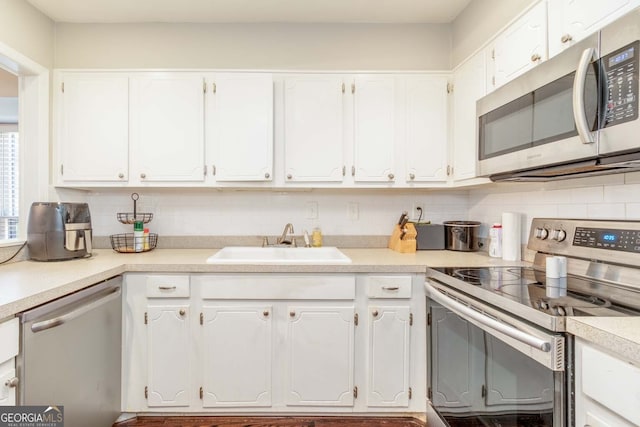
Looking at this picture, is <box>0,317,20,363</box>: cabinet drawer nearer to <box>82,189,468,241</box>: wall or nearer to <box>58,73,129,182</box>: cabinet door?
<box>58,73,129,182</box>: cabinet door

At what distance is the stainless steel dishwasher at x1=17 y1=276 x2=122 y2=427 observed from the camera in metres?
1.21

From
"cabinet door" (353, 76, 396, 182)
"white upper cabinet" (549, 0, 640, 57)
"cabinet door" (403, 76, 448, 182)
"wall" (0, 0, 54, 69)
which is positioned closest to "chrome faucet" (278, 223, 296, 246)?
"cabinet door" (353, 76, 396, 182)

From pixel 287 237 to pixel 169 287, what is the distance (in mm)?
842

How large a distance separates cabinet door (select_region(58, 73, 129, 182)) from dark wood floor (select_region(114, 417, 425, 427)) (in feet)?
4.51

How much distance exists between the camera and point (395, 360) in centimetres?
184

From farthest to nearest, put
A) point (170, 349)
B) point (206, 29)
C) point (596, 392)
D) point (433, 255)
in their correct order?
point (206, 29) → point (433, 255) → point (170, 349) → point (596, 392)

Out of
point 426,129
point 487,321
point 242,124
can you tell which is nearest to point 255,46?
point 242,124

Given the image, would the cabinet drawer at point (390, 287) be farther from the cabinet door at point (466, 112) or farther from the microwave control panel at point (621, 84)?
the microwave control panel at point (621, 84)

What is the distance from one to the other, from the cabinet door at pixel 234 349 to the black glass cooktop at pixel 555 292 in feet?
3.22

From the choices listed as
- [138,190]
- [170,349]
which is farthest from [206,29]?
[170,349]

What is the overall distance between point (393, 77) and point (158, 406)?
7.49 feet

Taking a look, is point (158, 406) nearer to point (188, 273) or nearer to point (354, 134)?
point (188, 273)

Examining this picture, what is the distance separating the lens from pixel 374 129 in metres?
2.20

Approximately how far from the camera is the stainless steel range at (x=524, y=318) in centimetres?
98
